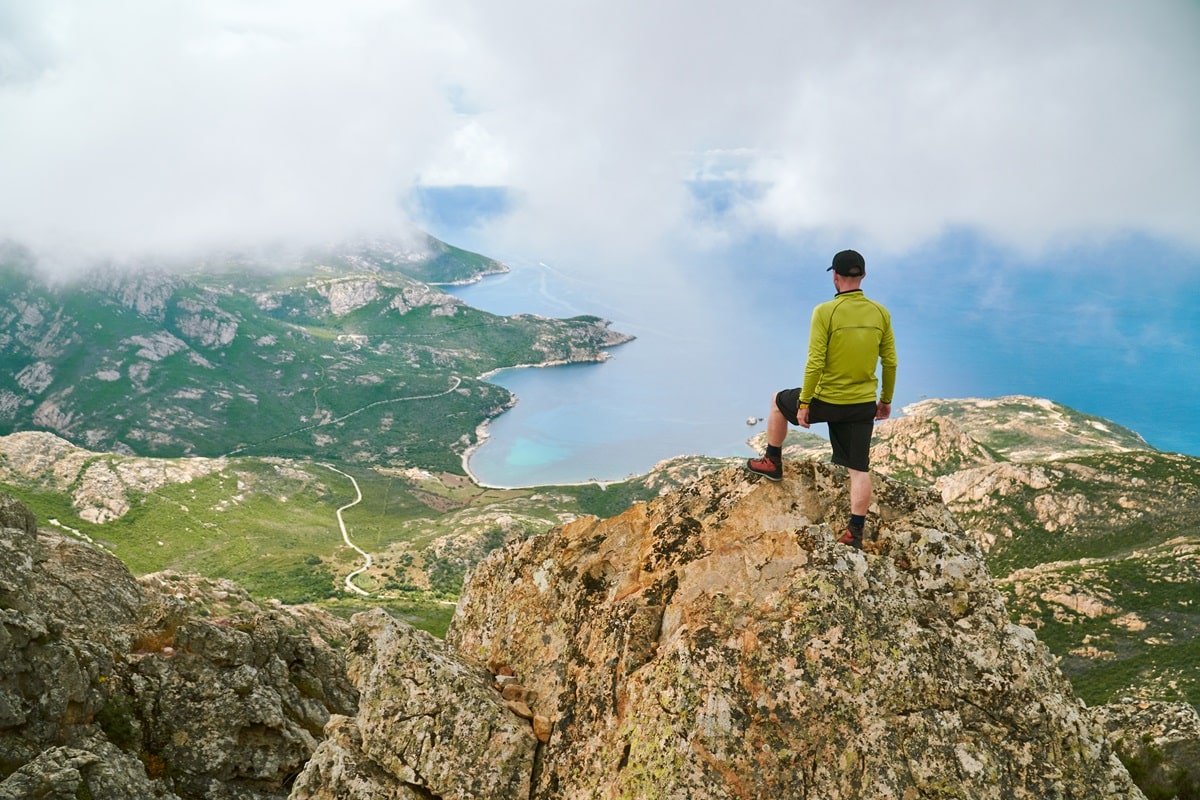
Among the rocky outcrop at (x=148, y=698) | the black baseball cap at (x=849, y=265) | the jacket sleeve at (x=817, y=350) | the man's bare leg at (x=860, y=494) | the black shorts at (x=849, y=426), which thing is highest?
the black baseball cap at (x=849, y=265)

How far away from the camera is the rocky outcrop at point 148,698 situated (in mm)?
15883

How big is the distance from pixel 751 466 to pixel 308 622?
147ft

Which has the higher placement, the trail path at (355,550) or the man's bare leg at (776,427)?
the trail path at (355,550)

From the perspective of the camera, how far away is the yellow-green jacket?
35.1 ft

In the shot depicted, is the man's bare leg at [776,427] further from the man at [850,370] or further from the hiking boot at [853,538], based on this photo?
the hiking boot at [853,538]

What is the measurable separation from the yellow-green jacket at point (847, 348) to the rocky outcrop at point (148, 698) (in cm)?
1959

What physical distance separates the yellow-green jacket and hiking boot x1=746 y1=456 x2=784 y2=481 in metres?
1.69

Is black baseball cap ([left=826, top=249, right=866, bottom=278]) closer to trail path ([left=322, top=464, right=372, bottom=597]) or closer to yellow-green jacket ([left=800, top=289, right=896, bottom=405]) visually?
yellow-green jacket ([left=800, top=289, right=896, bottom=405])

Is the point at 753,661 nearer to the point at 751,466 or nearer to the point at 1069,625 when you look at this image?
the point at 751,466

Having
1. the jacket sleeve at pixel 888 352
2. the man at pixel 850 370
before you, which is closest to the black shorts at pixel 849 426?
the man at pixel 850 370

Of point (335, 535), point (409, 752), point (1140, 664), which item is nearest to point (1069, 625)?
point (1140, 664)

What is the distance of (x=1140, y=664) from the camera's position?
53125mm

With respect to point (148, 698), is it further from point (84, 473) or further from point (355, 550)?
point (84, 473)

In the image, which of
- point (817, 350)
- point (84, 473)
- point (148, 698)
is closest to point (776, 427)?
point (817, 350)
